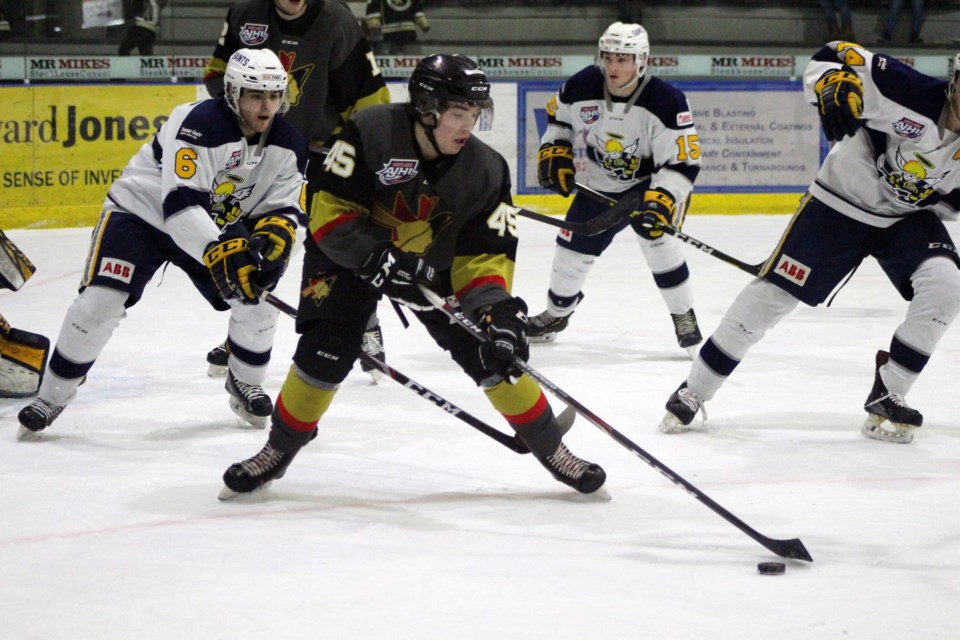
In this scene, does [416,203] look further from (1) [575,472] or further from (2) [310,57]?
(2) [310,57]

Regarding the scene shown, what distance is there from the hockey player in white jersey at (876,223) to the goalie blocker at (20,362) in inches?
77.3

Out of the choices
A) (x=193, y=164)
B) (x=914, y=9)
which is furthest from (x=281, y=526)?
(x=914, y=9)

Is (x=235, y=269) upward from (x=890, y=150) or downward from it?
downward

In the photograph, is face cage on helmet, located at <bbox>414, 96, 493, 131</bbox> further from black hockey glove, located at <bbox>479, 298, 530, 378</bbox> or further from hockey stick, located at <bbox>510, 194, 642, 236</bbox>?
hockey stick, located at <bbox>510, 194, 642, 236</bbox>

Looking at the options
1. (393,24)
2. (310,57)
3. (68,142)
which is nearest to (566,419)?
(310,57)

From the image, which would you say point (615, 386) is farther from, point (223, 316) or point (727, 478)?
point (223, 316)

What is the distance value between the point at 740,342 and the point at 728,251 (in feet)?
12.4

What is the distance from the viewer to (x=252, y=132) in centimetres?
345

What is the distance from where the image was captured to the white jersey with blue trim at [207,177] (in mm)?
3295

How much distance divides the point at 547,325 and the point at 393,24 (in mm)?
4230

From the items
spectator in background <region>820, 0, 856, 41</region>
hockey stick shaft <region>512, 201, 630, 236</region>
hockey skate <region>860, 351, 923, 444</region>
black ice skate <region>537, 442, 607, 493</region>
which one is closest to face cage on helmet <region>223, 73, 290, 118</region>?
black ice skate <region>537, 442, 607, 493</region>

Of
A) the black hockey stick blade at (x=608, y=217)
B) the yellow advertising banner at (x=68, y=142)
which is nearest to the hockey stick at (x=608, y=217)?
the black hockey stick blade at (x=608, y=217)

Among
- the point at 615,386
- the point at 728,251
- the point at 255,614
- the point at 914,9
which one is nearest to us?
the point at 255,614

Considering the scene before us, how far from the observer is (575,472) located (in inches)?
116
